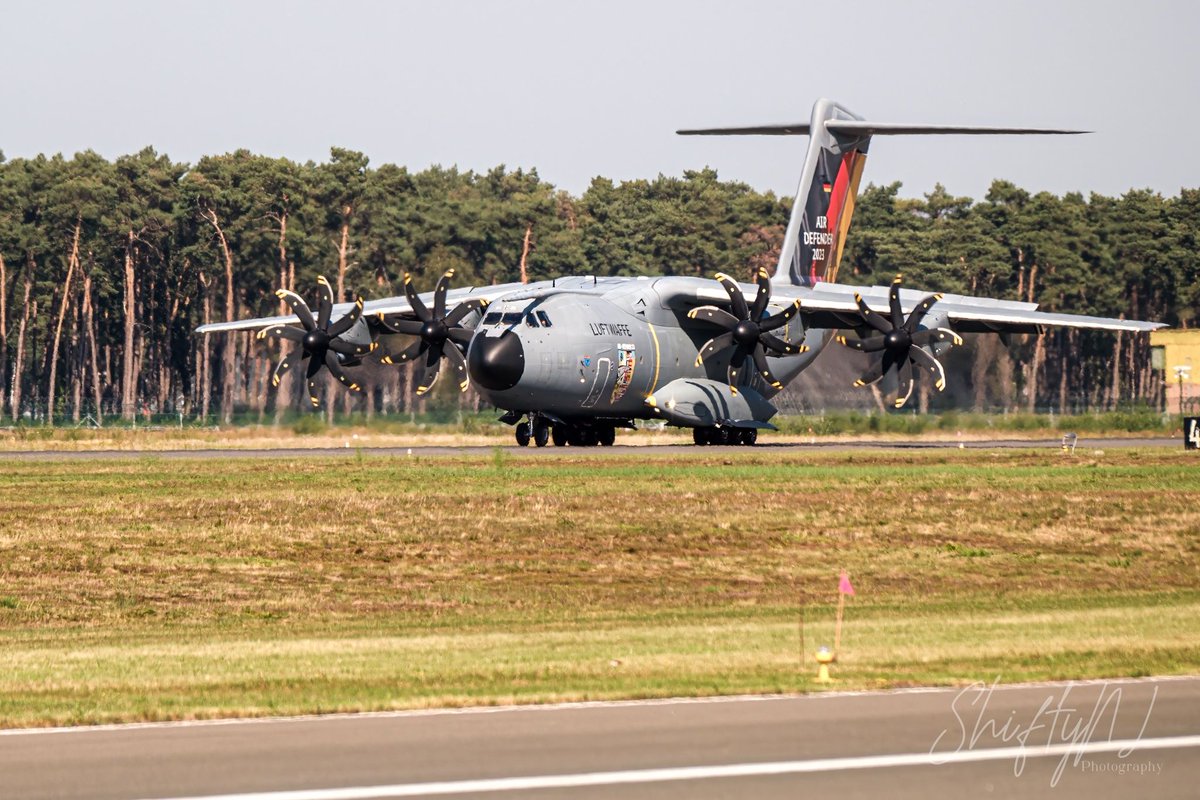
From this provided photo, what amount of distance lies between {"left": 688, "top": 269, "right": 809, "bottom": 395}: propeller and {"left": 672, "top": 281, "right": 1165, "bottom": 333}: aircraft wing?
0.89 m

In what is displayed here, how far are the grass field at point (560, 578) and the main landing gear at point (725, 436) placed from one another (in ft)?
28.0

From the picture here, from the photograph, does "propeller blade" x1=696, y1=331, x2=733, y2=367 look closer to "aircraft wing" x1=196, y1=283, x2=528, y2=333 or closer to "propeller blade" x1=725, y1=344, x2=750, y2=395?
"propeller blade" x1=725, y1=344, x2=750, y2=395

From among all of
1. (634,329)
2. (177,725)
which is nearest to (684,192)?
(634,329)

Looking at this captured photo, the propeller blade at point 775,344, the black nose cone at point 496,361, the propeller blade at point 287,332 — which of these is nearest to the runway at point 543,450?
the black nose cone at point 496,361

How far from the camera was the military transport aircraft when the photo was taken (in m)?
41.7

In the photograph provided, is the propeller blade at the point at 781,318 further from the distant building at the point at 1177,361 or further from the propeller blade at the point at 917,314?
the distant building at the point at 1177,361

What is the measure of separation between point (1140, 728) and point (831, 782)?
2.75 meters

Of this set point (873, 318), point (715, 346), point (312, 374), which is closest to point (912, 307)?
point (873, 318)

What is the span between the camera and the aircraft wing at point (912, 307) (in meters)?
44.2

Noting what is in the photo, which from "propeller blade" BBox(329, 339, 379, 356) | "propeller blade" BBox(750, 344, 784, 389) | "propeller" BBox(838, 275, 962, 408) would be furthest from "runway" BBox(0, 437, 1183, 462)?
"propeller" BBox(838, 275, 962, 408)

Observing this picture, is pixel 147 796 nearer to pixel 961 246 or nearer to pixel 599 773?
pixel 599 773

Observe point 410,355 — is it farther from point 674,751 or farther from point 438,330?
point 674,751

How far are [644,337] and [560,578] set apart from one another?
856 inches

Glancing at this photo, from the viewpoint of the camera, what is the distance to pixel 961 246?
361 ft
